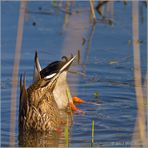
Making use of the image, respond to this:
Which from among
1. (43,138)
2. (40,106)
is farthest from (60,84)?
(43,138)

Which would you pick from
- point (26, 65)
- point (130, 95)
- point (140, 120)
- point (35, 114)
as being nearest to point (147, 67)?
point (130, 95)

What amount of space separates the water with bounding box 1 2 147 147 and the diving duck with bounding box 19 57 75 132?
172 millimetres

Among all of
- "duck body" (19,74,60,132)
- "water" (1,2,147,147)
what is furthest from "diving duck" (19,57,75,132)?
"water" (1,2,147,147)

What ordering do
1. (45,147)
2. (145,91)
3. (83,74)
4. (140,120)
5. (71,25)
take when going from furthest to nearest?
(71,25)
(83,74)
(145,91)
(45,147)
(140,120)

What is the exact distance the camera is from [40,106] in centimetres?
593

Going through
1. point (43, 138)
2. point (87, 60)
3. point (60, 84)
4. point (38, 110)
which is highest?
point (87, 60)

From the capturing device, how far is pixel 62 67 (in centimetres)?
593

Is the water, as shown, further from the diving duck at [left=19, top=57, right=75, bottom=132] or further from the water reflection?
the diving duck at [left=19, top=57, right=75, bottom=132]

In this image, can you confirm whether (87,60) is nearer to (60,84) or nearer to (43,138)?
(60,84)

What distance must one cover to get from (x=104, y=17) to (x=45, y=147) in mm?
3722

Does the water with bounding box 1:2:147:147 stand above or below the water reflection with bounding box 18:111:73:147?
above

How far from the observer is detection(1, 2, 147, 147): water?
18.7 feet

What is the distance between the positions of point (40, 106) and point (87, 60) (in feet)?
5.13

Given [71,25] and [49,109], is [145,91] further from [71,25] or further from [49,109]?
[71,25]
